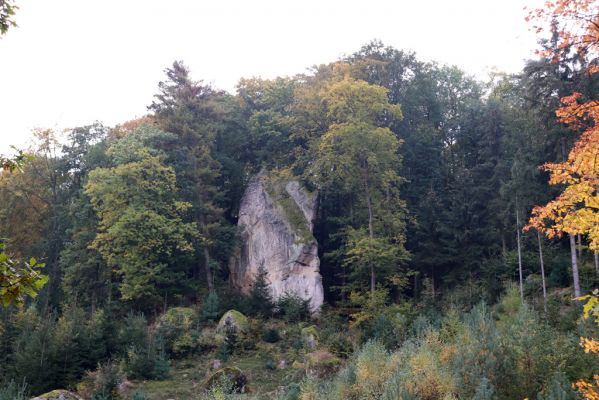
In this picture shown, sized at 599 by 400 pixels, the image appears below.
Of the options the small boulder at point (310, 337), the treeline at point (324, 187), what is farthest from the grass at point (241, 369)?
the treeline at point (324, 187)

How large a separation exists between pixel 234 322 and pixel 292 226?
715 cm

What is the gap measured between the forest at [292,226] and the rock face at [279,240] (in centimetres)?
32

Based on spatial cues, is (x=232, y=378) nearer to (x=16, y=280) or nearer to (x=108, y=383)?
(x=108, y=383)

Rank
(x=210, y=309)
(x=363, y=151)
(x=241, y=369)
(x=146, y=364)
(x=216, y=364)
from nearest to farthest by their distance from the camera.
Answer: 1. (x=146, y=364)
2. (x=241, y=369)
3. (x=216, y=364)
4. (x=210, y=309)
5. (x=363, y=151)

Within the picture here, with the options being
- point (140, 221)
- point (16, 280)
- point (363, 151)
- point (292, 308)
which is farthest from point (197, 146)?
point (16, 280)

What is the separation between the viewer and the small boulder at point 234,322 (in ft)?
80.8

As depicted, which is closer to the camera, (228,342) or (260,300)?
(228,342)

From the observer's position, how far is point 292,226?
29938 mm

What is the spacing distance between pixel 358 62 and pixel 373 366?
2405 centimetres

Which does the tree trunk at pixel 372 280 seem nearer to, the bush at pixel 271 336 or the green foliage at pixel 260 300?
the bush at pixel 271 336

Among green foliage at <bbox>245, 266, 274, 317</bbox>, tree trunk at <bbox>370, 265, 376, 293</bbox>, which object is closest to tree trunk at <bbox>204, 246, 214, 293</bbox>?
green foliage at <bbox>245, 266, 274, 317</bbox>

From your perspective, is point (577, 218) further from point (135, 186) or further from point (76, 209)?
point (76, 209)

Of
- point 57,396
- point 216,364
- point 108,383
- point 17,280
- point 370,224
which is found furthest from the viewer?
point 370,224

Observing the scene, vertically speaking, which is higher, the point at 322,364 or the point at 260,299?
the point at 260,299
